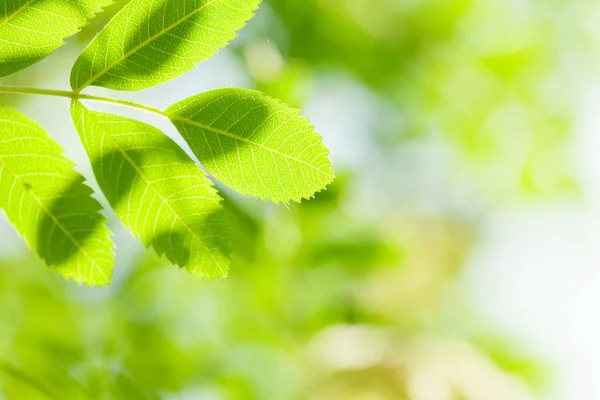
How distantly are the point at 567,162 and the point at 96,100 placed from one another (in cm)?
373

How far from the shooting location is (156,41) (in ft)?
3.16

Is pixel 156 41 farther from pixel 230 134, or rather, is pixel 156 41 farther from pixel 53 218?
pixel 53 218

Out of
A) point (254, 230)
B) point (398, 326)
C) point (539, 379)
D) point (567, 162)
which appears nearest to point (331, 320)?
point (254, 230)

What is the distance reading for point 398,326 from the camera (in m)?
3.47

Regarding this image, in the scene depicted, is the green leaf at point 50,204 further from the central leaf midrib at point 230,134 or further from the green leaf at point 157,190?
the central leaf midrib at point 230,134

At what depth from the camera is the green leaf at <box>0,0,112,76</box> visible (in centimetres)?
91

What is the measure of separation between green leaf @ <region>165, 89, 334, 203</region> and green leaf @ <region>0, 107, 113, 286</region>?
A: 0.64 ft

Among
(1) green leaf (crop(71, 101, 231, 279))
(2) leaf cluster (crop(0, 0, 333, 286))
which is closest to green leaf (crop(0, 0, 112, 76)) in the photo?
(2) leaf cluster (crop(0, 0, 333, 286))

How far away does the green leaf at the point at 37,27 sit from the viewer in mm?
915

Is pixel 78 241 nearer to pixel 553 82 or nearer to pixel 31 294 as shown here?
pixel 31 294

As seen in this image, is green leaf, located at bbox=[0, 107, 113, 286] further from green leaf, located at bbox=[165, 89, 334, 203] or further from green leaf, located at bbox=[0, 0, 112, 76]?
green leaf, located at bbox=[165, 89, 334, 203]

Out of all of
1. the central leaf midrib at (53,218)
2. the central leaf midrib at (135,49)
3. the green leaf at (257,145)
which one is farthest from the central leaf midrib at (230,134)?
the central leaf midrib at (53,218)

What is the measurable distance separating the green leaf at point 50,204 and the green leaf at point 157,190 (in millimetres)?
49

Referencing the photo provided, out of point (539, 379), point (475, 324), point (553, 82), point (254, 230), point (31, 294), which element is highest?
point (553, 82)
